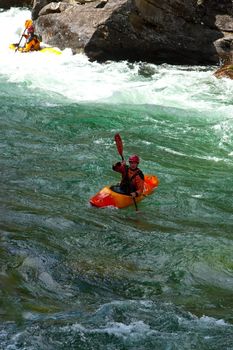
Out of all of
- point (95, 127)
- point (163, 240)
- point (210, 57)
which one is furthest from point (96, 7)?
point (163, 240)

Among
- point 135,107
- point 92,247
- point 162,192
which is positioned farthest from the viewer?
point 135,107

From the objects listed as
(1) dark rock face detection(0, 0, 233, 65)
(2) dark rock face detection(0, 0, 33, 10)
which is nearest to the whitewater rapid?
(1) dark rock face detection(0, 0, 233, 65)

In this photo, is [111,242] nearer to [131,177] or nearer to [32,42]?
[131,177]

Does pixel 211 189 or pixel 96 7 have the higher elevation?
pixel 96 7

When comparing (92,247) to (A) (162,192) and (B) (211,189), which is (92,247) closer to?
(A) (162,192)

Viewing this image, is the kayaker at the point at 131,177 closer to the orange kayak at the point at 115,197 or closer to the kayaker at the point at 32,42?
the orange kayak at the point at 115,197

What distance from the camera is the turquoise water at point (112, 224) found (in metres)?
4.28

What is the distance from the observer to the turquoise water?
428 cm

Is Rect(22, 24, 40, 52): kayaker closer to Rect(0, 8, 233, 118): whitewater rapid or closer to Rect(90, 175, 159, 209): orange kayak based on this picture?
Rect(0, 8, 233, 118): whitewater rapid

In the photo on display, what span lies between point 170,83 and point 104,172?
665 centimetres

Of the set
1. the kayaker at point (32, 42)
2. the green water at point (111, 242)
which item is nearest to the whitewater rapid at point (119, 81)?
the kayaker at point (32, 42)

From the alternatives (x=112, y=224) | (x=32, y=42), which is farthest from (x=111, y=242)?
(x=32, y=42)

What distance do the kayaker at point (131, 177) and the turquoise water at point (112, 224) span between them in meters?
0.25

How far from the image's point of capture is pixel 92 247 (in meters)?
5.75
